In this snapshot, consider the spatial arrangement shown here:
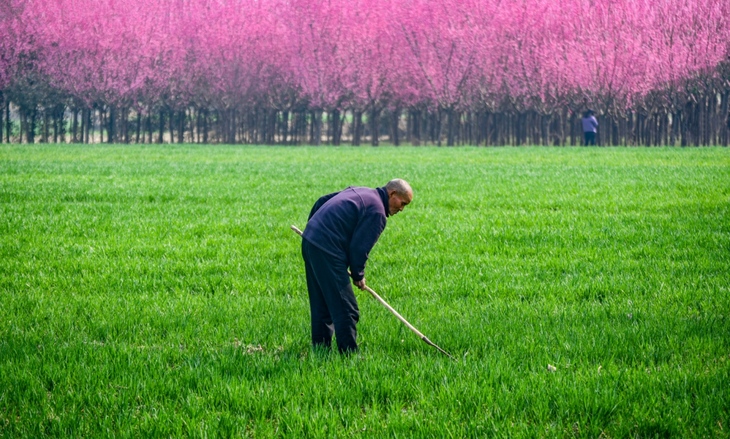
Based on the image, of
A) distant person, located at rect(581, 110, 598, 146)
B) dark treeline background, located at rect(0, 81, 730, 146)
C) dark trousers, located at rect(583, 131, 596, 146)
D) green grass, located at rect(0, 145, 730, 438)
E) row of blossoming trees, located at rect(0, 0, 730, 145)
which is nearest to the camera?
green grass, located at rect(0, 145, 730, 438)

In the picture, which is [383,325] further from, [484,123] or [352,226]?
[484,123]

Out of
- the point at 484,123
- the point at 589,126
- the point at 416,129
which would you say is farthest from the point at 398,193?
the point at 484,123

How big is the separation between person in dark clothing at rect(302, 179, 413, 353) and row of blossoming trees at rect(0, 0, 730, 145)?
50.2 meters

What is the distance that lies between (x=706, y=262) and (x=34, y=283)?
8.31 m

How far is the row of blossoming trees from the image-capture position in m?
55.0

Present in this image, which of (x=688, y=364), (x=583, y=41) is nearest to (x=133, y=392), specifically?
(x=688, y=364)

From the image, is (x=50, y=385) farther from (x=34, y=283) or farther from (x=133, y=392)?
(x=34, y=283)

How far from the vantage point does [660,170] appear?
26.1 m

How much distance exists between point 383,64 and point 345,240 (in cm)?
5842

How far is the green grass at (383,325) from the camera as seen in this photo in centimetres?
527

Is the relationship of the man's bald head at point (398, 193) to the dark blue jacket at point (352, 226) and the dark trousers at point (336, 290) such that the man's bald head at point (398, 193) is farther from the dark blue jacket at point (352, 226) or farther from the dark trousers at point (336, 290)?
the dark trousers at point (336, 290)

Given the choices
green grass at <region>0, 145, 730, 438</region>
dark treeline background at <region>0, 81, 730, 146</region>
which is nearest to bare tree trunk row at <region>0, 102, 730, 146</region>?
dark treeline background at <region>0, 81, 730, 146</region>

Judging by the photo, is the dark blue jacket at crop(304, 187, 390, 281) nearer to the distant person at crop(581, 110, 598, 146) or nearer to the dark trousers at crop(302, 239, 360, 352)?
the dark trousers at crop(302, 239, 360, 352)

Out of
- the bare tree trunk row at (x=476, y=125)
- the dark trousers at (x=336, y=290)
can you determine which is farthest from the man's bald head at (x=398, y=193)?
the bare tree trunk row at (x=476, y=125)
